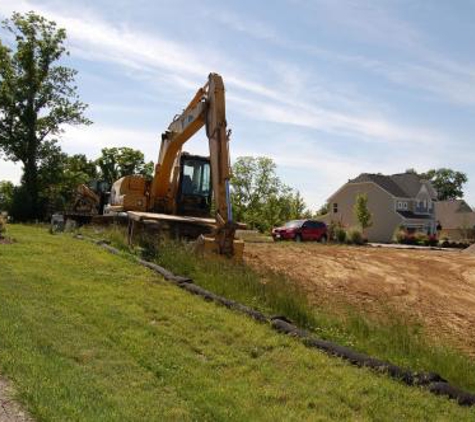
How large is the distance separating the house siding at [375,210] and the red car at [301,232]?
24241 mm

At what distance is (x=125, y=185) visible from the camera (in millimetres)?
20453

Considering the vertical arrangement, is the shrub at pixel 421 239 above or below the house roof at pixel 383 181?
below

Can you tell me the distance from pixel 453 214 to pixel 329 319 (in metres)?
76.2

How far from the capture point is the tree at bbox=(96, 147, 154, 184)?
7875cm

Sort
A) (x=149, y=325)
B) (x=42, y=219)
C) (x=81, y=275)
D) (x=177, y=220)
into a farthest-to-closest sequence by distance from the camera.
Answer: (x=42, y=219)
(x=177, y=220)
(x=81, y=275)
(x=149, y=325)

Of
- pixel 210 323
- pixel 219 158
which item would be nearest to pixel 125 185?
pixel 219 158

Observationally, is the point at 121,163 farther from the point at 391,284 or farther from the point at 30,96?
the point at 391,284

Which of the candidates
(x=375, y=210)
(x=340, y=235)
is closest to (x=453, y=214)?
(x=375, y=210)

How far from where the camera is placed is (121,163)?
259ft

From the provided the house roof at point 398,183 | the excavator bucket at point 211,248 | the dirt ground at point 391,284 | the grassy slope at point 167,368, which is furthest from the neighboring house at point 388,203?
the grassy slope at point 167,368

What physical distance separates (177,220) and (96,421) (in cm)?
1206

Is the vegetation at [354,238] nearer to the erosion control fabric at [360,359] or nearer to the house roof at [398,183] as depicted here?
the house roof at [398,183]

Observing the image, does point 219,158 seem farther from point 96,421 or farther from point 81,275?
point 96,421

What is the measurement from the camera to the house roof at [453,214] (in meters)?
79.0
